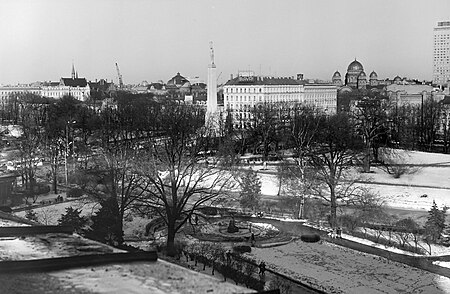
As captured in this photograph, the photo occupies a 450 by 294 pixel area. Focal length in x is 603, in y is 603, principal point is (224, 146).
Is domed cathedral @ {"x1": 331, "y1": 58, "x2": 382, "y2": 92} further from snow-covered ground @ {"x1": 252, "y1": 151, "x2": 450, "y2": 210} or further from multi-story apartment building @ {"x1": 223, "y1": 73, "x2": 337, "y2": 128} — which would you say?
snow-covered ground @ {"x1": 252, "y1": 151, "x2": 450, "y2": 210}

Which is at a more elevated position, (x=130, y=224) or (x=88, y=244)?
(x=88, y=244)

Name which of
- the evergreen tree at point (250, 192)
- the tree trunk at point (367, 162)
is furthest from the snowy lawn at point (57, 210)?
the tree trunk at point (367, 162)

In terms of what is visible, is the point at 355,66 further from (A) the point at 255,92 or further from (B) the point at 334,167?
(B) the point at 334,167

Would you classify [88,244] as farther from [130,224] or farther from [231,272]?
[130,224]

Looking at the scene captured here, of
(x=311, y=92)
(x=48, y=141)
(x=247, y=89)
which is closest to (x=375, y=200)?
(x=48, y=141)

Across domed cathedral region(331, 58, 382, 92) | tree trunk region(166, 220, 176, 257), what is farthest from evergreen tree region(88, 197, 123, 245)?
domed cathedral region(331, 58, 382, 92)

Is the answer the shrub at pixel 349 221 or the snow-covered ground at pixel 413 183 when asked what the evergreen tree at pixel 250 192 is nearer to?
the snow-covered ground at pixel 413 183

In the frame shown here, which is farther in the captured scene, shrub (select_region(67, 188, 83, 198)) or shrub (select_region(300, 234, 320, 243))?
shrub (select_region(67, 188, 83, 198))
